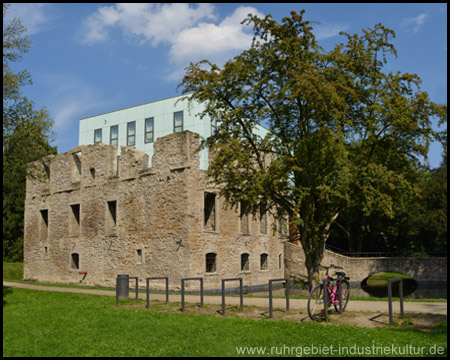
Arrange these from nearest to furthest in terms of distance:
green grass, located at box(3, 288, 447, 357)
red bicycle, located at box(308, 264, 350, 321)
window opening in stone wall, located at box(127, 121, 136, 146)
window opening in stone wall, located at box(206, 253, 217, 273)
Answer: green grass, located at box(3, 288, 447, 357) < red bicycle, located at box(308, 264, 350, 321) < window opening in stone wall, located at box(206, 253, 217, 273) < window opening in stone wall, located at box(127, 121, 136, 146)

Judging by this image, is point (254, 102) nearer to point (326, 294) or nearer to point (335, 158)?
point (335, 158)

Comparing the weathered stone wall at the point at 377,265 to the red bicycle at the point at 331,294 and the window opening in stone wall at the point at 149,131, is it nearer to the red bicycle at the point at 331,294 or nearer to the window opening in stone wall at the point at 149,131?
the window opening in stone wall at the point at 149,131

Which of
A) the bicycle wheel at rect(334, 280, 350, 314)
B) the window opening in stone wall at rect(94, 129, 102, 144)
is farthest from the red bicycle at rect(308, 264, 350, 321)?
the window opening in stone wall at rect(94, 129, 102, 144)

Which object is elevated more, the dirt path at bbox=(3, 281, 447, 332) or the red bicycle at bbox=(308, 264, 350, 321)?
the red bicycle at bbox=(308, 264, 350, 321)

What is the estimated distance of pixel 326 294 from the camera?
31.5 feet

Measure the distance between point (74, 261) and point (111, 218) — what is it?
4.47 meters

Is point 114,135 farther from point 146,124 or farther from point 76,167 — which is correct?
point 76,167

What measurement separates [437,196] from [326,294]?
28.6m

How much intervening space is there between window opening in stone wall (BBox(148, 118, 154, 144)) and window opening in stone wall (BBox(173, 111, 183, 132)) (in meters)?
2.59

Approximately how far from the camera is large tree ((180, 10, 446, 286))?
14.3 metres

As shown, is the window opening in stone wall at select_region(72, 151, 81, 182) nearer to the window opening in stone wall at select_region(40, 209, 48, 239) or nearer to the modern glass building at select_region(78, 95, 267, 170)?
the window opening in stone wall at select_region(40, 209, 48, 239)

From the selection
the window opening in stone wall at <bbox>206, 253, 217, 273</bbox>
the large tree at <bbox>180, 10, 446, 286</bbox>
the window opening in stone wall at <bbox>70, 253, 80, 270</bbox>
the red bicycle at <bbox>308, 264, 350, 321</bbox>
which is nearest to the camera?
the red bicycle at <bbox>308, 264, 350, 321</bbox>

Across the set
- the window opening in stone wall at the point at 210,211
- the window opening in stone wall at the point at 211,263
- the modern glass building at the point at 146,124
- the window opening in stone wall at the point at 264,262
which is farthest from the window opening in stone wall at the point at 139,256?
the modern glass building at the point at 146,124

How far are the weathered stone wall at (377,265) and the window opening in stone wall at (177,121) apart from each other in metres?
13.7
